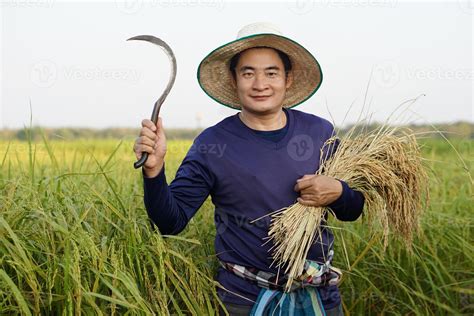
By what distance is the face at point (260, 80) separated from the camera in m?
2.24

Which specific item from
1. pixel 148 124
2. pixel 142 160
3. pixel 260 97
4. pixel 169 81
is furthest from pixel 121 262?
pixel 260 97

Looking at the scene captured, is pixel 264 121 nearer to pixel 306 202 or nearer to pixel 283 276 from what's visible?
pixel 306 202

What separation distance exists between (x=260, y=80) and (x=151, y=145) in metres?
0.52

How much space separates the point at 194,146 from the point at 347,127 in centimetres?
75

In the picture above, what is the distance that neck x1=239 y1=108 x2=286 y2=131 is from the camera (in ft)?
7.50

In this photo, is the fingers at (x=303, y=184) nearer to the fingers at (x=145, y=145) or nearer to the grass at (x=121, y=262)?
the grass at (x=121, y=262)

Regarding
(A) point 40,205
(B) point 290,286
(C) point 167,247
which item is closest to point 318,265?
(B) point 290,286

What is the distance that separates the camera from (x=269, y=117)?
229 cm

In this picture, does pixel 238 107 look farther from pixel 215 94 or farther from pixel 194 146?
pixel 194 146

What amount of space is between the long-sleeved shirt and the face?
10cm

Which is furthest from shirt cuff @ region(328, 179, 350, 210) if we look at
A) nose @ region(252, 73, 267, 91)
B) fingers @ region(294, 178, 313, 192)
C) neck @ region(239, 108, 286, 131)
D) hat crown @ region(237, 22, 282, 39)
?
hat crown @ region(237, 22, 282, 39)

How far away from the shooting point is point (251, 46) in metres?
2.34

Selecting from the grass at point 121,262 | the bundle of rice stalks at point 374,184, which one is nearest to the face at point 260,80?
the bundle of rice stalks at point 374,184

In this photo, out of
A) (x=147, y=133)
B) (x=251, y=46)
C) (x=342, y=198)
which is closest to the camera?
(x=147, y=133)
